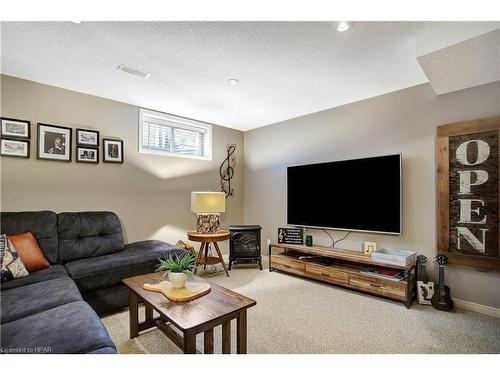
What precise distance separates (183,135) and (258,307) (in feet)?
9.31

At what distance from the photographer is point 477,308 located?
7.63ft

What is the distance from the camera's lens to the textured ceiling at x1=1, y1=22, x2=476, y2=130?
1848 millimetres

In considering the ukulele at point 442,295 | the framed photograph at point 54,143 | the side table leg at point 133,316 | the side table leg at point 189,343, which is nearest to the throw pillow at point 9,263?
the side table leg at point 133,316

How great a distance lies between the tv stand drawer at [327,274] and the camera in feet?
9.27

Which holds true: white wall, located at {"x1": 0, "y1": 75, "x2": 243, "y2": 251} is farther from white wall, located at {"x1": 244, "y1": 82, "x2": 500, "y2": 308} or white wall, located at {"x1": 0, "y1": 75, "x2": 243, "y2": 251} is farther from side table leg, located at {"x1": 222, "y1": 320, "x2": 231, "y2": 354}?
side table leg, located at {"x1": 222, "y1": 320, "x2": 231, "y2": 354}

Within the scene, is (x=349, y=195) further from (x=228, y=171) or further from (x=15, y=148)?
(x=15, y=148)

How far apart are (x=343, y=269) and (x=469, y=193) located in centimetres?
147

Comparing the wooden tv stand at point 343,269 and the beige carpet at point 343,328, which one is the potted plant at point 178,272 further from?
the wooden tv stand at point 343,269

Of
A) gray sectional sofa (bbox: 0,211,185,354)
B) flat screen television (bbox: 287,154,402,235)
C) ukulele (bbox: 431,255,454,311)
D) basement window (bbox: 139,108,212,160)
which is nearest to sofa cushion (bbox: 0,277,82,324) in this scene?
gray sectional sofa (bbox: 0,211,185,354)

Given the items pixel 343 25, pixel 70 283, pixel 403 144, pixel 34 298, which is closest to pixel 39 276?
pixel 70 283

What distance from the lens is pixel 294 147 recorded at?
3.91m

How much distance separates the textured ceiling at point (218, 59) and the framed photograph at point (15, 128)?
48cm

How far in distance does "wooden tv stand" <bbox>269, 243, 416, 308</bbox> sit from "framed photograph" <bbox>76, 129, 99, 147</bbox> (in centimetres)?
282

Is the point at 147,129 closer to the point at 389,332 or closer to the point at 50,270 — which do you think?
the point at 50,270
